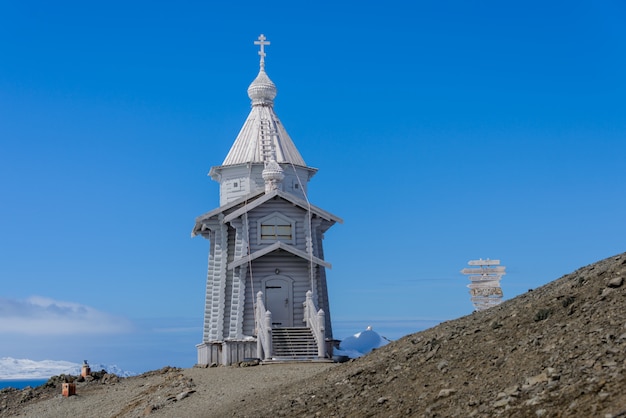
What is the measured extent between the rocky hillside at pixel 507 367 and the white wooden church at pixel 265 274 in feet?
42.1

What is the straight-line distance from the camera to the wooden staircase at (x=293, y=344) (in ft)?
120

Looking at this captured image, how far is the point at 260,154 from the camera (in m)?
44.1

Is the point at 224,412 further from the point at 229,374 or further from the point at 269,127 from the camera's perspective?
the point at 269,127

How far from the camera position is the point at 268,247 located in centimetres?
3941

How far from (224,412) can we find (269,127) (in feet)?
73.3

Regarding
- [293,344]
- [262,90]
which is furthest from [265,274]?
[262,90]

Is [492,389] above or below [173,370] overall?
below

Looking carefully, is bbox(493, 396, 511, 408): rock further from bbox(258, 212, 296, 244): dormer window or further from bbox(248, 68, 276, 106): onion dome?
bbox(248, 68, 276, 106): onion dome

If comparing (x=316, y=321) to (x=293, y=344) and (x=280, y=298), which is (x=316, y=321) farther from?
(x=280, y=298)

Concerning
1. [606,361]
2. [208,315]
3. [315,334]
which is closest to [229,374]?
[315,334]

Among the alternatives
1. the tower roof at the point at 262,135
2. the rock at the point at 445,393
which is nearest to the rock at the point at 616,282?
the rock at the point at 445,393

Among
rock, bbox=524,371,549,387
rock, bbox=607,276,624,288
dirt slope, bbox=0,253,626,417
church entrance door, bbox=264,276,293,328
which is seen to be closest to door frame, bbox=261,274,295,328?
church entrance door, bbox=264,276,293,328

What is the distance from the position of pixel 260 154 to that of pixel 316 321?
9.88 meters

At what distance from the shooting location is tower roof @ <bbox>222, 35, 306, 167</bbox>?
44.3 meters
